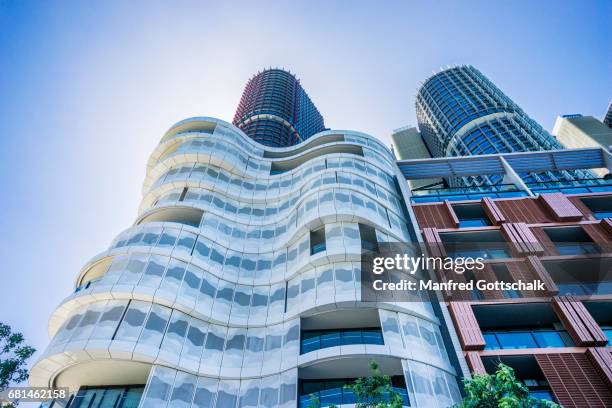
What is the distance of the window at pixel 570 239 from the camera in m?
25.1

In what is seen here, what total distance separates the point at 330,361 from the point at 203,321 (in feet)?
27.6

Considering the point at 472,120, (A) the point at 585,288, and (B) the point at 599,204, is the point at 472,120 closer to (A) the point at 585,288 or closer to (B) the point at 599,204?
(B) the point at 599,204

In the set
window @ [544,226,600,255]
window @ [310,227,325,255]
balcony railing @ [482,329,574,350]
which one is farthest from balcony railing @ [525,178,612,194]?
window @ [310,227,325,255]

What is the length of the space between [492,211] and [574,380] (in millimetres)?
13480

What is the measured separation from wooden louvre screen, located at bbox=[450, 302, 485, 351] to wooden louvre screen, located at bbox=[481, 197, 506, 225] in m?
9.05

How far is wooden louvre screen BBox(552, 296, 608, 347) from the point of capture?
1955 centimetres

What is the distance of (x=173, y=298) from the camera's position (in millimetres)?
22016

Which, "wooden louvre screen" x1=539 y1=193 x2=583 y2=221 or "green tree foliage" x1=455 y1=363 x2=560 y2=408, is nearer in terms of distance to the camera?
"green tree foliage" x1=455 y1=363 x2=560 y2=408

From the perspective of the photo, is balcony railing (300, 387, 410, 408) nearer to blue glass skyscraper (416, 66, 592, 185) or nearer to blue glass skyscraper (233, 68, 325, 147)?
blue glass skyscraper (416, 66, 592, 185)

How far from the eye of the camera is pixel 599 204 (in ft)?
100

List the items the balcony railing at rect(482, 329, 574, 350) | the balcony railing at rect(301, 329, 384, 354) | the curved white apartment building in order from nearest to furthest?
the curved white apartment building → the balcony railing at rect(482, 329, 574, 350) → the balcony railing at rect(301, 329, 384, 354)

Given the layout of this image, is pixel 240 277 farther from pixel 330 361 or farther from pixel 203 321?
pixel 330 361

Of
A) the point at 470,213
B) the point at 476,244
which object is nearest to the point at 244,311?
the point at 476,244

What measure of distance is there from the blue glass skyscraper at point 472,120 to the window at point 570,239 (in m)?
38.8
